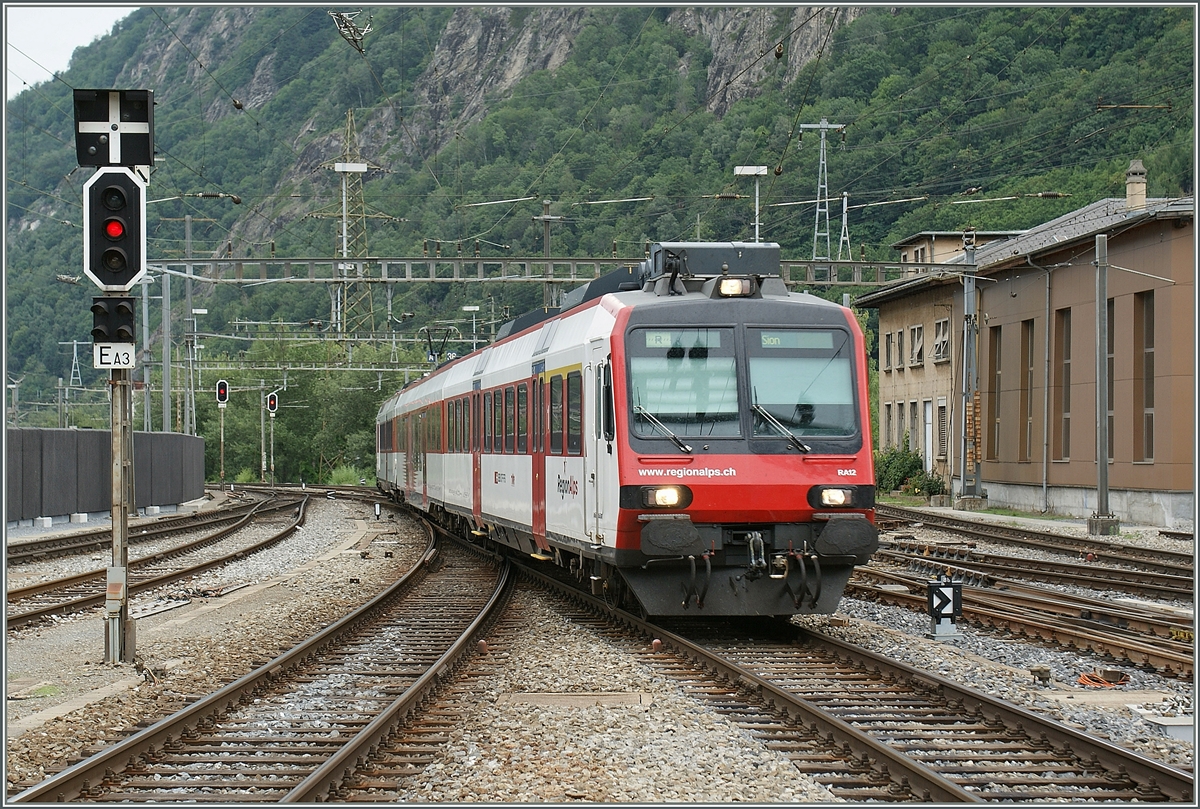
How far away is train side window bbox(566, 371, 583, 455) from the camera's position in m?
13.4

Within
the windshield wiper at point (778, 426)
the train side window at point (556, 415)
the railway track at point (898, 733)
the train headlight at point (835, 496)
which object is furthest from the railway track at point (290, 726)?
the train headlight at point (835, 496)

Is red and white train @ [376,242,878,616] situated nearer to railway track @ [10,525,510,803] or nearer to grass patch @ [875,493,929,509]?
railway track @ [10,525,510,803]

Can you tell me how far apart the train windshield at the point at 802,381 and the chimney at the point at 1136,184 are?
94.1 ft

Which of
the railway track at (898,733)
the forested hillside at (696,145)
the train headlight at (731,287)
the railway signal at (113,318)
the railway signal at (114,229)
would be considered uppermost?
the forested hillside at (696,145)

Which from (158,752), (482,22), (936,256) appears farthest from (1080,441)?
(482,22)

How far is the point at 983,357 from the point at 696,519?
1308 inches

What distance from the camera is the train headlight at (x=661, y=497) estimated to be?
38.3ft

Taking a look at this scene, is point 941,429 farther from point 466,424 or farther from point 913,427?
point 466,424

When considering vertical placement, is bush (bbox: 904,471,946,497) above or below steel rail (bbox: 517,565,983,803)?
below

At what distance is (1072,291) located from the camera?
120 ft

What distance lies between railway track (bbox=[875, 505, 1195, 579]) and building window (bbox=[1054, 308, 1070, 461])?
18.0 feet

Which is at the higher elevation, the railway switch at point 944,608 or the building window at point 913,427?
the building window at point 913,427

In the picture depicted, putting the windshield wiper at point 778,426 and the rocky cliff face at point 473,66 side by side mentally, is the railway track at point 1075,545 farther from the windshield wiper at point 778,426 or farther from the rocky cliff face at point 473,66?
the rocky cliff face at point 473,66

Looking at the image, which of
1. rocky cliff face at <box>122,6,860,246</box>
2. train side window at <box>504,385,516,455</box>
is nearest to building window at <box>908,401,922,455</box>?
rocky cliff face at <box>122,6,860,246</box>
